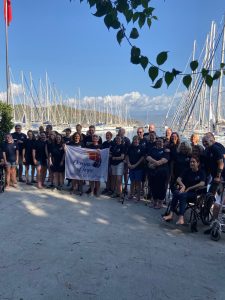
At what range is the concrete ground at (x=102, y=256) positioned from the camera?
14.7 feet

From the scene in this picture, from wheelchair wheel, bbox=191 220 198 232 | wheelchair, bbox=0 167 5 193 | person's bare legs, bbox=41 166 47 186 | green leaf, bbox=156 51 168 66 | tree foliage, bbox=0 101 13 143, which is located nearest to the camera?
green leaf, bbox=156 51 168 66

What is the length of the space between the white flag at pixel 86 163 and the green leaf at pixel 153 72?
7588 millimetres

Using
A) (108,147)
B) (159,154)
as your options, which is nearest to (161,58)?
(159,154)

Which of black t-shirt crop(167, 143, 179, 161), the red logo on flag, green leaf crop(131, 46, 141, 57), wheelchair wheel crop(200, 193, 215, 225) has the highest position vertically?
the red logo on flag

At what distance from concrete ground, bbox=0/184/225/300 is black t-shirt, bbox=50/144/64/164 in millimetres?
2008

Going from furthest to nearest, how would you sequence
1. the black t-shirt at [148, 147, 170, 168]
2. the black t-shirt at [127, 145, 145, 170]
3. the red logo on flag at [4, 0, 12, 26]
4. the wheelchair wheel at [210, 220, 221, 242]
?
the red logo on flag at [4, 0, 12, 26]
the black t-shirt at [127, 145, 145, 170]
the black t-shirt at [148, 147, 170, 168]
the wheelchair wheel at [210, 220, 221, 242]

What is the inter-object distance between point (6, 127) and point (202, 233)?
801 centimetres

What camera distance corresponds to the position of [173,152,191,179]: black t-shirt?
26.9 ft

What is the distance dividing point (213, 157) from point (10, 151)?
20.6 feet

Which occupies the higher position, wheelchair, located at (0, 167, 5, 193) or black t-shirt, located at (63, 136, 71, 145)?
black t-shirt, located at (63, 136, 71, 145)

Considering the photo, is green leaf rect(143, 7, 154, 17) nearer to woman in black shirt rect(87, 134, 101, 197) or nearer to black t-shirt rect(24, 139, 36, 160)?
woman in black shirt rect(87, 134, 101, 197)

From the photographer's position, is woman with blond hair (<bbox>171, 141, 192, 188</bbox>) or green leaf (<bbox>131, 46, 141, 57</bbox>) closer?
green leaf (<bbox>131, 46, 141, 57</bbox>)

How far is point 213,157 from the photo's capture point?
7.71m

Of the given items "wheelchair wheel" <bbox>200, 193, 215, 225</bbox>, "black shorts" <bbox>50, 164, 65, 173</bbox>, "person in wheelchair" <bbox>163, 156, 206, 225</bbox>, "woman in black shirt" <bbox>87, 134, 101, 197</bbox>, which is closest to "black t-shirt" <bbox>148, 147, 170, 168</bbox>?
"person in wheelchair" <bbox>163, 156, 206, 225</bbox>
